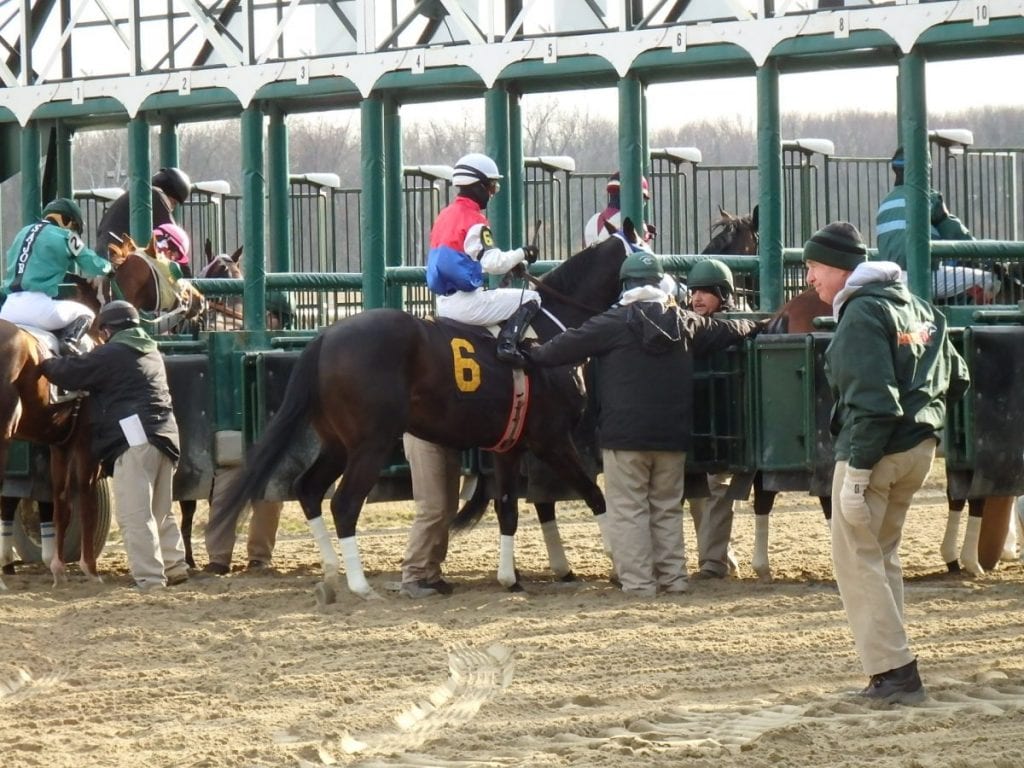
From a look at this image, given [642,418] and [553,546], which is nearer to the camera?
[642,418]

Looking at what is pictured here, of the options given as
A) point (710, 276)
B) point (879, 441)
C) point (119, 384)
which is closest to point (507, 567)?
point (710, 276)

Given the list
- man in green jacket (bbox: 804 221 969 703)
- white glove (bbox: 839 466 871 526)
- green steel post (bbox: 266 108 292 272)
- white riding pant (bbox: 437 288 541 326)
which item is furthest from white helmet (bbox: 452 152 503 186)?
white glove (bbox: 839 466 871 526)

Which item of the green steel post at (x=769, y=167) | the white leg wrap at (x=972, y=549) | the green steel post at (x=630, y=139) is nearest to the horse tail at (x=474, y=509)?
the green steel post at (x=630, y=139)

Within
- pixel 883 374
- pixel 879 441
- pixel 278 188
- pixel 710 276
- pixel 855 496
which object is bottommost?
pixel 855 496

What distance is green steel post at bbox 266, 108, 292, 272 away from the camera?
11.4 m

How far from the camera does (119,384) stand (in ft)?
29.6

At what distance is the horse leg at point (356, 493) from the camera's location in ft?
27.6

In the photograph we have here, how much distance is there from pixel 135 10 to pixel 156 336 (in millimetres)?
2436

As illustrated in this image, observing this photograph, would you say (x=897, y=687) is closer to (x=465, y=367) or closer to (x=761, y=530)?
(x=761, y=530)

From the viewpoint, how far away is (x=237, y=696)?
609 centimetres

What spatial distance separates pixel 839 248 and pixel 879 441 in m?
0.73

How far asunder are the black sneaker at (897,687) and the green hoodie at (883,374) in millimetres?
689

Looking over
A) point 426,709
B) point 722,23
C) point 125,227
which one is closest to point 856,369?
point 426,709

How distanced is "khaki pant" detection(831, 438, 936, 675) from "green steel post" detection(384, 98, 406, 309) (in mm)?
5302
